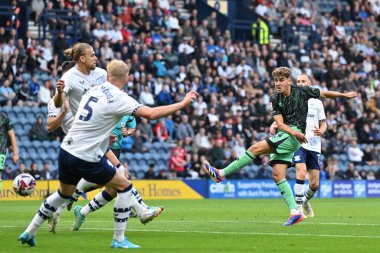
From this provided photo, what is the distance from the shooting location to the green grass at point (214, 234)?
12.3 meters

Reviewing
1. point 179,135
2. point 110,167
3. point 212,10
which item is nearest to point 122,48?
point 179,135

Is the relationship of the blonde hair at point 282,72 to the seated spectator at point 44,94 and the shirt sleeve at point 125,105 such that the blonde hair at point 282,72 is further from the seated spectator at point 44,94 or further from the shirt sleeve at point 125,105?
the seated spectator at point 44,94

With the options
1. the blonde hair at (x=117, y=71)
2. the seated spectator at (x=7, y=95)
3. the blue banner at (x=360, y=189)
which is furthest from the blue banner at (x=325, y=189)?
the blonde hair at (x=117, y=71)

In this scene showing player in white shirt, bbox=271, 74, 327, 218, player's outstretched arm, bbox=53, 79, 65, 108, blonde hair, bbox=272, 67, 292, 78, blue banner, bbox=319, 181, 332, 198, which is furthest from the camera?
blue banner, bbox=319, 181, 332, 198

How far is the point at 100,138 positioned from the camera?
12.0 m

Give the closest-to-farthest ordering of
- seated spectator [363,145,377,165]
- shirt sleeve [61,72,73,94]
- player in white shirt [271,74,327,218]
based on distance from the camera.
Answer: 1. shirt sleeve [61,72,73,94]
2. player in white shirt [271,74,327,218]
3. seated spectator [363,145,377,165]

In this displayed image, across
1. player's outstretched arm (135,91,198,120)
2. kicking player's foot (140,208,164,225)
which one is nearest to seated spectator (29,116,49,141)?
kicking player's foot (140,208,164,225)

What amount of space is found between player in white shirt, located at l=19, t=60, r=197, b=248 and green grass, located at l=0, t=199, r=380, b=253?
0.53 meters

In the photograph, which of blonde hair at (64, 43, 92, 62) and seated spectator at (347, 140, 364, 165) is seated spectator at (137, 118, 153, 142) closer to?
seated spectator at (347, 140, 364, 165)

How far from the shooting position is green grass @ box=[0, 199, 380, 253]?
12336mm

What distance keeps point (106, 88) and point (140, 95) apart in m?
22.7

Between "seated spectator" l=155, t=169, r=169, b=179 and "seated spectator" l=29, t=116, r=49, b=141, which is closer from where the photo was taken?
"seated spectator" l=29, t=116, r=49, b=141

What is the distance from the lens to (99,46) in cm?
3466

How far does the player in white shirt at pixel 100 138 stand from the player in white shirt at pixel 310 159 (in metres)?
7.88
